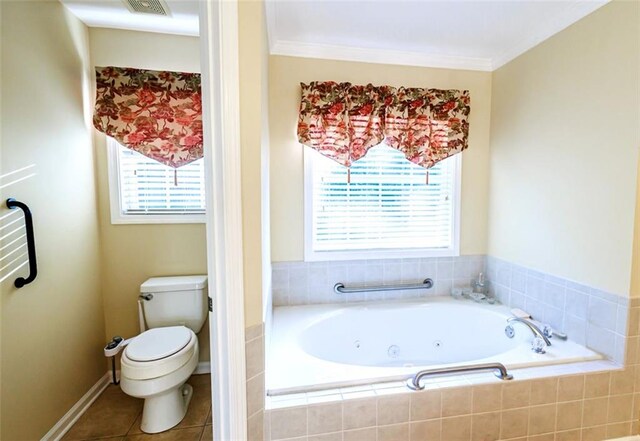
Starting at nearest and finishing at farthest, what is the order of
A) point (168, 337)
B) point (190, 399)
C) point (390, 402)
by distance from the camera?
1. point (390, 402)
2. point (168, 337)
3. point (190, 399)

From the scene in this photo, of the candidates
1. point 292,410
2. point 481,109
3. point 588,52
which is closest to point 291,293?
point 292,410

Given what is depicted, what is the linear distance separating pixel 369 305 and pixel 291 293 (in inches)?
23.6

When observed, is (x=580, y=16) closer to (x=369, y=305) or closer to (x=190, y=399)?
(x=369, y=305)

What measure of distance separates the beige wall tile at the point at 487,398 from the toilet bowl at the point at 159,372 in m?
1.59

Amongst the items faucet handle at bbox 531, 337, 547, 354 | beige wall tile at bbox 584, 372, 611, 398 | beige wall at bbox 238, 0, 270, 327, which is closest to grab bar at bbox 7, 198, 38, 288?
beige wall at bbox 238, 0, 270, 327

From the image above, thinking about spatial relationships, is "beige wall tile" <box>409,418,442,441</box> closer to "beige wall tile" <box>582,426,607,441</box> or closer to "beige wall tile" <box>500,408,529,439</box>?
"beige wall tile" <box>500,408,529,439</box>

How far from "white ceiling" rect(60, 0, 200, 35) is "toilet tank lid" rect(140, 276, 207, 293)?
5.72 feet

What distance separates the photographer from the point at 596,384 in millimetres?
1490

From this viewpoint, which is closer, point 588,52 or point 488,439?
point 488,439

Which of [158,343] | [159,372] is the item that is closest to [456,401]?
[159,372]

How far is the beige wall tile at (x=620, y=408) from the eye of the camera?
152 centimetres

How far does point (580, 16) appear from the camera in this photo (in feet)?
5.39

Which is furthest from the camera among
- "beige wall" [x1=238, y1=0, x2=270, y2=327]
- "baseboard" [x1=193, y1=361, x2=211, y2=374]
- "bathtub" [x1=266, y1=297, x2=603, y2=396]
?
"baseboard" [x1=193, y1=361, x2=211, y2=374]

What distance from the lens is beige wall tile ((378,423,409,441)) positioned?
1.34 meters
